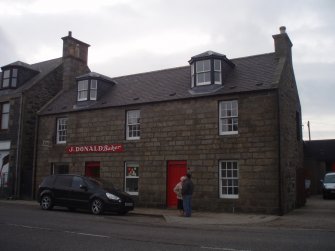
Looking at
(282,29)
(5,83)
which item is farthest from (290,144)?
→ (5,83)

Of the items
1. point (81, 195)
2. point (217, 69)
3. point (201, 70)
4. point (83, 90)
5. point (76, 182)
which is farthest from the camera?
point (83, 90)

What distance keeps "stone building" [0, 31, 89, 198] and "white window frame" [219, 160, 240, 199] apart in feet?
42.7

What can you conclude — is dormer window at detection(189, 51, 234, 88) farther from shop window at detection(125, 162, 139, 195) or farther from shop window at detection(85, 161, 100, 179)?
shop window at detection(85, 161, 100, 179)

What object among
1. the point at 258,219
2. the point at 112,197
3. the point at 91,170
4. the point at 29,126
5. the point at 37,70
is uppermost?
the point at 37,70

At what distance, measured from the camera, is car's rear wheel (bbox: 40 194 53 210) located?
17266mm

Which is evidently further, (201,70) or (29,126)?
(29,126)

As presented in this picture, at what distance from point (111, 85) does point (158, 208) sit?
366 inches

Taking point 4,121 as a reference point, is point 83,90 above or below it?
above

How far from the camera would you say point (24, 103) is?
81.5 ft

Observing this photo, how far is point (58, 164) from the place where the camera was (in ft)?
76.9

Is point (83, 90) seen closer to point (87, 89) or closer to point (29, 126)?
point (87, 89)

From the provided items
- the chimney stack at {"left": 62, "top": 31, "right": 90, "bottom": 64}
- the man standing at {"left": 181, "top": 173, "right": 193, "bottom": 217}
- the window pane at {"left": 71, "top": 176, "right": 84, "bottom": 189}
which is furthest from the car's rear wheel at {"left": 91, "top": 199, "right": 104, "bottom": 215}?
the chimney stack at {"left": 62, "top": 31, "right": 90, "bottom": 64}

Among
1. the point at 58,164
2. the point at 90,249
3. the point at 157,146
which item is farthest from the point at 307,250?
the point at 58,164

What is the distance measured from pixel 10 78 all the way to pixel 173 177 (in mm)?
15344
